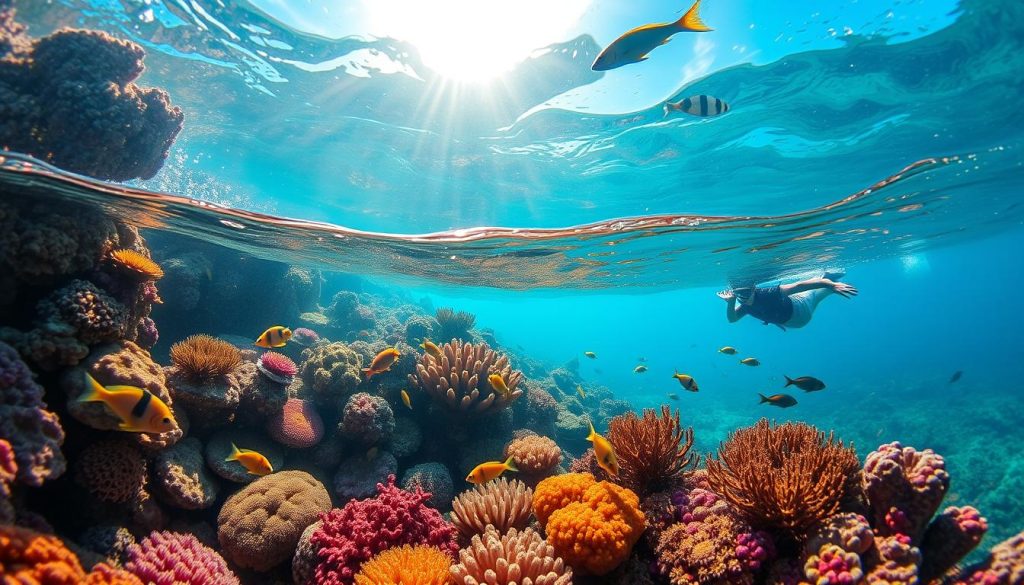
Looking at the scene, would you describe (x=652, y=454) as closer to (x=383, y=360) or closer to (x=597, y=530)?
(x=597, y=530)

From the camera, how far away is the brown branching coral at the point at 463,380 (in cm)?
830


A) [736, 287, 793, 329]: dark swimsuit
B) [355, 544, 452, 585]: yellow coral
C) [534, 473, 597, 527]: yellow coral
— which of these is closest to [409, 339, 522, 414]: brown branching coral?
[534, 473, 597, 527]: yellow coral

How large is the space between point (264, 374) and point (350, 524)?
3.35 meters

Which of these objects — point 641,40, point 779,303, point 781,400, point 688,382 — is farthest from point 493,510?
point 779,303

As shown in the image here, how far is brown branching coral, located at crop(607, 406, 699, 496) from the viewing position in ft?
16.9

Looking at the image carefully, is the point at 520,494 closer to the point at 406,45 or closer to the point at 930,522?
the point at 930,522

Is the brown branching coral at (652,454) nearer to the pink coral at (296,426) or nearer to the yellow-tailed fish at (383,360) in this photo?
the yellow-tailed fish at (383,360)

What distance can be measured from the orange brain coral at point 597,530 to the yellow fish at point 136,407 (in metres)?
3.78

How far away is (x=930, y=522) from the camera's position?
3.51 m

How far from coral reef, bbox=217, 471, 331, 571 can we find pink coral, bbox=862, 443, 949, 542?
6220 millimetres

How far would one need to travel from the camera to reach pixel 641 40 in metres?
4.31

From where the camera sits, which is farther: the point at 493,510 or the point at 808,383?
the point at 808,383

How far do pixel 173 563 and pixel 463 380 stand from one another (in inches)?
198

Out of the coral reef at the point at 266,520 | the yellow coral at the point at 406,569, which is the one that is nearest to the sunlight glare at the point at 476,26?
the coral reef at the point at 266,520
